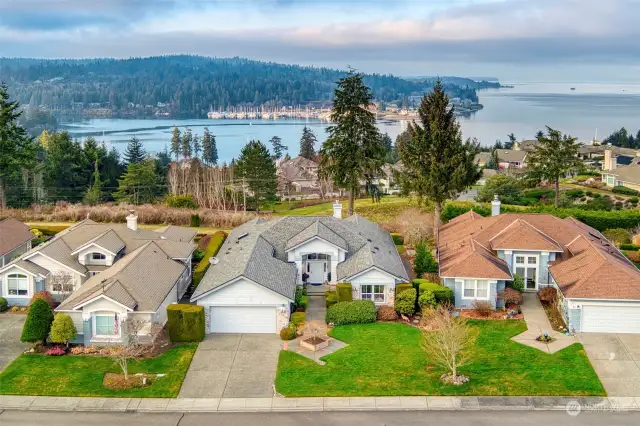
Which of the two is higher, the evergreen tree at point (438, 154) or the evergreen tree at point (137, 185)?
the evergreen tree at point (438, 154)

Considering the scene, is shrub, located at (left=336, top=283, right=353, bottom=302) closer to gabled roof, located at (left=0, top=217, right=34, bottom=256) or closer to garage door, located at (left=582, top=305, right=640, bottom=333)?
garage door, located at (left=582, top=305, right=640, bottom=333)

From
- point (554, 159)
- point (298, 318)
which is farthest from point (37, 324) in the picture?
point (554, 159)

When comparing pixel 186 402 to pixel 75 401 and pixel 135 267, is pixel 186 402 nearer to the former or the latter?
pixel 75 401

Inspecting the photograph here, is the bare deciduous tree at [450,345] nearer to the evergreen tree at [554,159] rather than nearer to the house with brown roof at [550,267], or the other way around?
the house with brown roof at [550,267]

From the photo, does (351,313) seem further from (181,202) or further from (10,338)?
(181,202)

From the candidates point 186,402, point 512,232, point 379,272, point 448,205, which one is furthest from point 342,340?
point 448,205

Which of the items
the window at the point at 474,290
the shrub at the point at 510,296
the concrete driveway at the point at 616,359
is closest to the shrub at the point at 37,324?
the window at the point at 474,290

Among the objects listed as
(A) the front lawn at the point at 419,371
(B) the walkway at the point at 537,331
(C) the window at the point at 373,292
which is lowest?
(A) the front lawn at the point at 419,371
